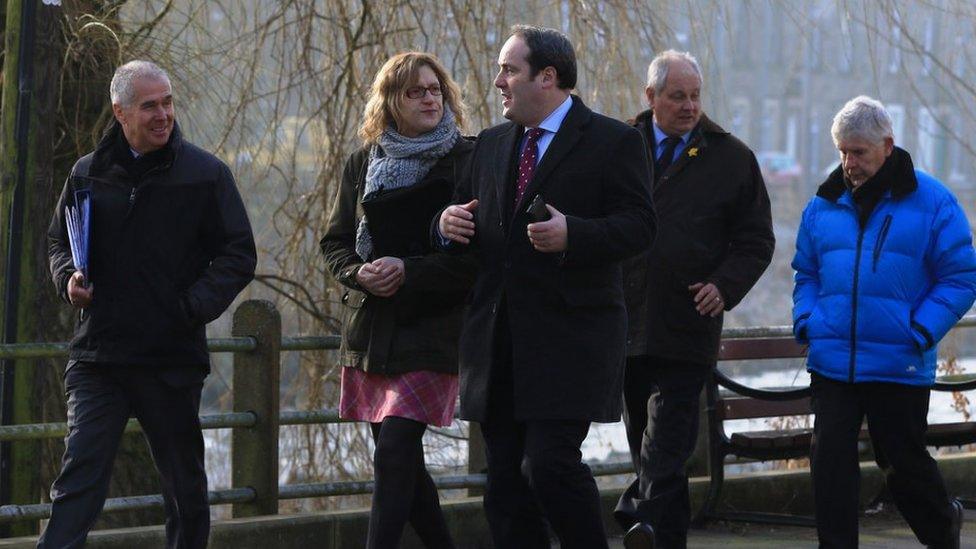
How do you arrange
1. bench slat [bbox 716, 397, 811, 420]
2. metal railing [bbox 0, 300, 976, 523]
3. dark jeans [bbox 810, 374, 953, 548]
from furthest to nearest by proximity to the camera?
bench slat [bbox 716, 397, 811, 420] → metal railing [bbox 0, 300, 976, 523] → dark jeans [bbox 810, 374, 953, 548]

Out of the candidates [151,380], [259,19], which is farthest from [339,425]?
[151,380]

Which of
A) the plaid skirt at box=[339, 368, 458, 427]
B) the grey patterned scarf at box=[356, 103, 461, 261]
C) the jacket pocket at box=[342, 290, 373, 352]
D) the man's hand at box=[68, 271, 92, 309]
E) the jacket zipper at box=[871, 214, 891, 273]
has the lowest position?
the plaid skirt at box=[339, 368, 458, 427]

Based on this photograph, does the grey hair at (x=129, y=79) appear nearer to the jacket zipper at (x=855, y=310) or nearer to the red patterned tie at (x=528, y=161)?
the red patterned tie at (x=528, y=161)

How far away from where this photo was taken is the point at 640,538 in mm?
5984

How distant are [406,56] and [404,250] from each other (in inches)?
25.9

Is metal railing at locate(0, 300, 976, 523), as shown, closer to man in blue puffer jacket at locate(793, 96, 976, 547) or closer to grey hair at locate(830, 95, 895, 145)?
man in blue puffer jacket at locate(793, 96, 976, 547)

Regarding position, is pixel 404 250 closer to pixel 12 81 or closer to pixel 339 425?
pixel 12 81

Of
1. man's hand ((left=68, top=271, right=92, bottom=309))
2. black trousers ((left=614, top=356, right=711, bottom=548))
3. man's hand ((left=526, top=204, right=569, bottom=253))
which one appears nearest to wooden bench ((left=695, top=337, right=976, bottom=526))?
black trousers ((left=614, top=356, right=711, bottom=548))

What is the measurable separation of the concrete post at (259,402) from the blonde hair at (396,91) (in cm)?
109

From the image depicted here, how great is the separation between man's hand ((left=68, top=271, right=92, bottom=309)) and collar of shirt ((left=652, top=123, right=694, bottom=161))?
2.28 meters

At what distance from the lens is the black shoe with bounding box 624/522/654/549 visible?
598cm

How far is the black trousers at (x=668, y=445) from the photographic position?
243 inches

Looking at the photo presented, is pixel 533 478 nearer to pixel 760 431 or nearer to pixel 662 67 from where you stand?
pixel 662 67

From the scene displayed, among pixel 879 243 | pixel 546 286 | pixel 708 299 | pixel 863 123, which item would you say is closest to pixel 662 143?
pixel 708 299
